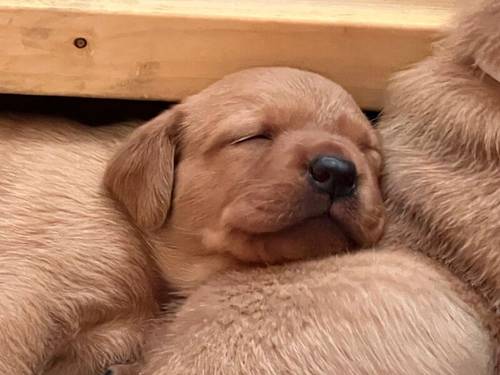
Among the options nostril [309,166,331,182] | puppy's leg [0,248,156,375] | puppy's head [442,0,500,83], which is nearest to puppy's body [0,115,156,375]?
puppy's leg [0,248,156,375]

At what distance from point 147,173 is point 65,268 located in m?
0.21

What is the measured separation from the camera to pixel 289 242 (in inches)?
57.7

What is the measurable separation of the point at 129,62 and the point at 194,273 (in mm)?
402

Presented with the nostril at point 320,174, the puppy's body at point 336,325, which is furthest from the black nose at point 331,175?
the puppy's body at point 336,325

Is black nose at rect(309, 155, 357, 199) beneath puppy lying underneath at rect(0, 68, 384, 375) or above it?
above

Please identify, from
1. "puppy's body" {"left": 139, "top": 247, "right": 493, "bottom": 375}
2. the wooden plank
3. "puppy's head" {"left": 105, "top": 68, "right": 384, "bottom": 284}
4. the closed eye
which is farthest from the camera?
the wooden plank

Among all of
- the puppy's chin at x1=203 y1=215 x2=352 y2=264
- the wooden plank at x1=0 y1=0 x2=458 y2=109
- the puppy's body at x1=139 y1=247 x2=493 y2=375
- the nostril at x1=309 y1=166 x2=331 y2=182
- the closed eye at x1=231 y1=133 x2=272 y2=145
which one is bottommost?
the puppy's body at x1=139 y1=247 x2=493 y2=375

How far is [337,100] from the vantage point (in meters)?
1.61

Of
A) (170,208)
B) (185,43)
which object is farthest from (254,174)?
(185,43)

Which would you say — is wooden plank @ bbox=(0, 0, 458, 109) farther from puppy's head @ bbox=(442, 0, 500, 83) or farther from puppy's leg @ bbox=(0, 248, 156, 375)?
puppy's leg @ bbox=(0, 248, 156, 375)

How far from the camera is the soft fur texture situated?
136 cm

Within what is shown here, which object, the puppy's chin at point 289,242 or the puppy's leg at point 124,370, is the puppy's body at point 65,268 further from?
the puppy's chin at point 289,242

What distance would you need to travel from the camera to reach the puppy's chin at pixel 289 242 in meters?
Answer: 1.46

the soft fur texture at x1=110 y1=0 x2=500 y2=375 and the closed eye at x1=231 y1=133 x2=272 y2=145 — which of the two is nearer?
the soft fur texture at x1=110 y1=0 x2=500 y2=375
